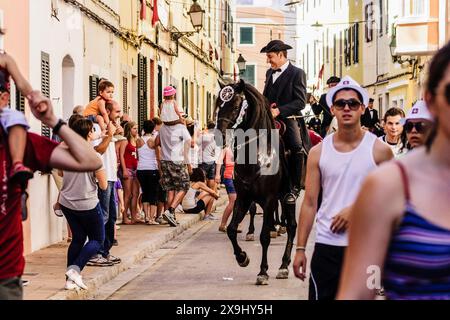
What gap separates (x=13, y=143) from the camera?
5188 mm

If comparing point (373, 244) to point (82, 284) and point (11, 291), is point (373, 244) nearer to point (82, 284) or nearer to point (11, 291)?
point (11, 291)

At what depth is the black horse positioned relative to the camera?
12.2 metres

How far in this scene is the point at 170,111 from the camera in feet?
62.2

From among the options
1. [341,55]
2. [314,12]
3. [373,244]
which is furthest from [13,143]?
[314,12]

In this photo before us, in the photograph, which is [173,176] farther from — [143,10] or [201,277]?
[143,10]

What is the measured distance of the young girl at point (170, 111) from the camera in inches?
747

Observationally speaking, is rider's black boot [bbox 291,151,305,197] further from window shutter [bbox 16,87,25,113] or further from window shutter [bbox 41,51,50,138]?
window shutter [bbox 41,51,50,138]

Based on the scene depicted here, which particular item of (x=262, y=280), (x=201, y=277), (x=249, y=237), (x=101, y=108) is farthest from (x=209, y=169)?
(x=262, y=280)

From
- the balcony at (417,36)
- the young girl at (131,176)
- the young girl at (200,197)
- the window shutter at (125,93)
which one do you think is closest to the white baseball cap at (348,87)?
the young girl at (131,176)

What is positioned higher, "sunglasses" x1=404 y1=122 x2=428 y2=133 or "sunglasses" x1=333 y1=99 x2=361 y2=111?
"sunglasses" x1=333 y1=99 x2=361 y2=111

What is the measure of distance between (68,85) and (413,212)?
15.5 meters

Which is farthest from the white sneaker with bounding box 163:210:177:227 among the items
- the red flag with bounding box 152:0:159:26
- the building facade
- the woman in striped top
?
the woman in striped top

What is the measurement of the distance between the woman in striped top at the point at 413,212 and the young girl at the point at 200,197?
1836cm

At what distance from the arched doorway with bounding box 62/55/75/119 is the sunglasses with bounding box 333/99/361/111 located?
37.7ft
